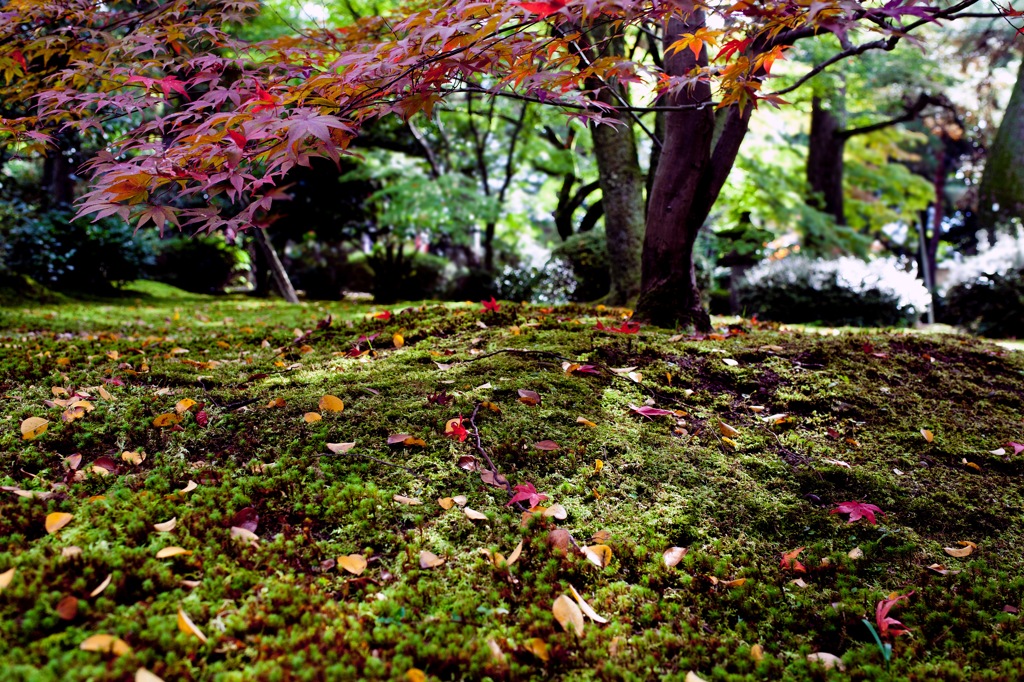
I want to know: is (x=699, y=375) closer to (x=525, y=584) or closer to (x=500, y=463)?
(x=500, y=463)

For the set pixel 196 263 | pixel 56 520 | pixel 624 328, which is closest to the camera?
pixel 56 520

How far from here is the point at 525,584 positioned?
1577 millimetres

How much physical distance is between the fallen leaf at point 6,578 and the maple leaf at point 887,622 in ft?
6.44

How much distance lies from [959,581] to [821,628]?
48 cm

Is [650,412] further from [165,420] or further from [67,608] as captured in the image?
[67,608]

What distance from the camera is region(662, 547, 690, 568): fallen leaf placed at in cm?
172

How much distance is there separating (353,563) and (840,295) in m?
7.68

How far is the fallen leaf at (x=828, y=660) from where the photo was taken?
4.59ft

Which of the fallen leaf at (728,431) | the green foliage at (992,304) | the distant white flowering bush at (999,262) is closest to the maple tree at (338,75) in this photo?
the fallen leaf at (728,431)

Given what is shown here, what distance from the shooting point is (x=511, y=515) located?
1.84m

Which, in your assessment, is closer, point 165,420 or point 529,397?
point 165,420

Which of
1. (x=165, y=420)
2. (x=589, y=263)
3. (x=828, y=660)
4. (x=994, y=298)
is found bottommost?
(x=828, y=660)

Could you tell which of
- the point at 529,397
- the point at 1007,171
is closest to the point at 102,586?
the point at 529,397

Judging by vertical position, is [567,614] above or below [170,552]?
below
